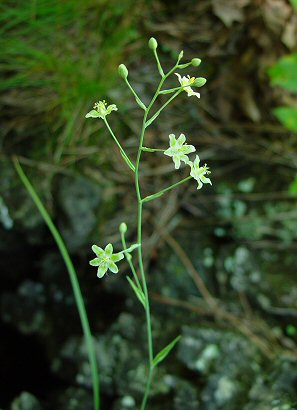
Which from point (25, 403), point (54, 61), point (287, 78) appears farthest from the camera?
point (54, 61)

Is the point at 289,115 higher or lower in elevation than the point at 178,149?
lower

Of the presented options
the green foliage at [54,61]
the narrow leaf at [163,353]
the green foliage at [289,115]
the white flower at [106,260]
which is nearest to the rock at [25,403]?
the narrow leaf at [163,353]

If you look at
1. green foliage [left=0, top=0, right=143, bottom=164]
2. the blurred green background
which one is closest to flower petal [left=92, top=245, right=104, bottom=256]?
the blurred green background

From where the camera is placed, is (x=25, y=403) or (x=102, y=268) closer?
(x=102, y=268)

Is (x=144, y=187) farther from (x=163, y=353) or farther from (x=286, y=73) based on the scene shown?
(x=163, y=353)

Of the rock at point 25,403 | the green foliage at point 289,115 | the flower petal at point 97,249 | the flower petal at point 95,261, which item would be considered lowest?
the rock at point 25,403

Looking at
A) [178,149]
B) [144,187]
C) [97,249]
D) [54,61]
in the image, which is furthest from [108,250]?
[54,61]

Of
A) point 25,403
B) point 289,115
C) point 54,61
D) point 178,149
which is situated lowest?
point 25,403

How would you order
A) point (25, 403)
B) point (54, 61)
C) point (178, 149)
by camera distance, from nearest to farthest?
point (178, 149), point (25, 403), point (54, 61)

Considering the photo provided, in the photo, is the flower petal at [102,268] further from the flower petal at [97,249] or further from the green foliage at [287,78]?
the green foliage at [287,78]
